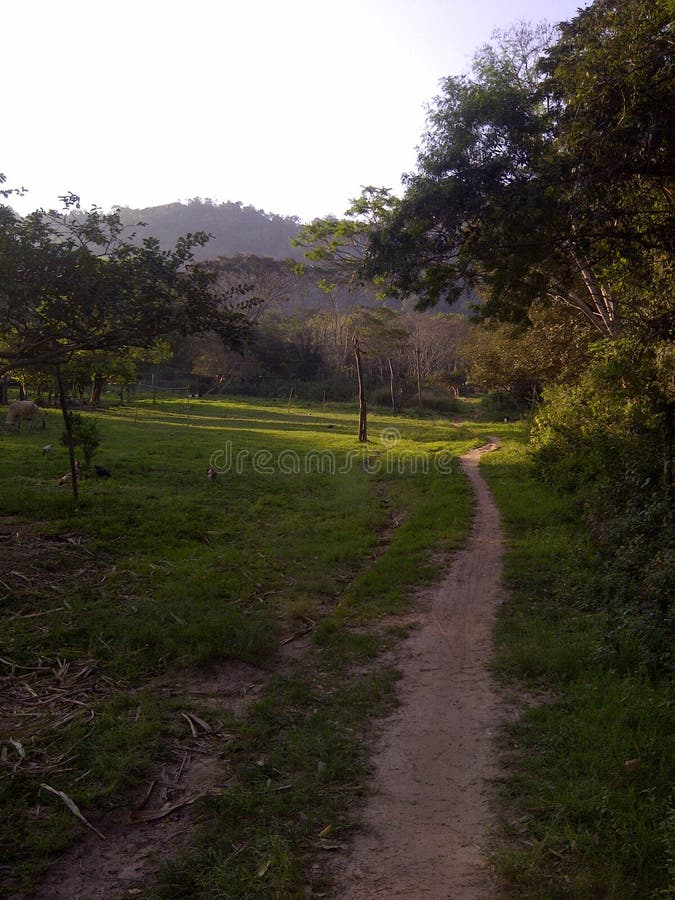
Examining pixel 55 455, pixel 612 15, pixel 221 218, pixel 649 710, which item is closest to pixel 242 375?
pixel 55 455

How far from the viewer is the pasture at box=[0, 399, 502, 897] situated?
3828 millimetres

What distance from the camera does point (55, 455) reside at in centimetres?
1741

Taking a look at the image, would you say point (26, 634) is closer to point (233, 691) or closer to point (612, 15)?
point (233, 691)

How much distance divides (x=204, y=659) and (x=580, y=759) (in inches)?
134

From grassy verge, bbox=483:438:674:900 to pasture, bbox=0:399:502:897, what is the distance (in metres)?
1.07

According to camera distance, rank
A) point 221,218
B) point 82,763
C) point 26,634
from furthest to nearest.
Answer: point 221,218 < point 26,634 < point 82,763

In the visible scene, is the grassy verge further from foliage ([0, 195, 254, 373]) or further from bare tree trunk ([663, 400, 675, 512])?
foliage ([0, 195, 254, 373])

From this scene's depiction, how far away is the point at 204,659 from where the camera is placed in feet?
20.3

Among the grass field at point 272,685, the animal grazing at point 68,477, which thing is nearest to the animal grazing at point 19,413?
the animal grazing at point 68,477

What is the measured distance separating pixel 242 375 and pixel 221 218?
2344 inches

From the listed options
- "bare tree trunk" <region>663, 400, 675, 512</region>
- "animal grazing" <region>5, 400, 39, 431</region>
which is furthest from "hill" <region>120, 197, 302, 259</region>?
"bare tree trunk" <region>663, 400, 675, 512</region>

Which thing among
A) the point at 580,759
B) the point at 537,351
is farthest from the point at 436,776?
the point at 537,351

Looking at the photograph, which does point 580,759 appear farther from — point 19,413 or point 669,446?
point 19,413

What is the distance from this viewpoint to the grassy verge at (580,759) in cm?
332
